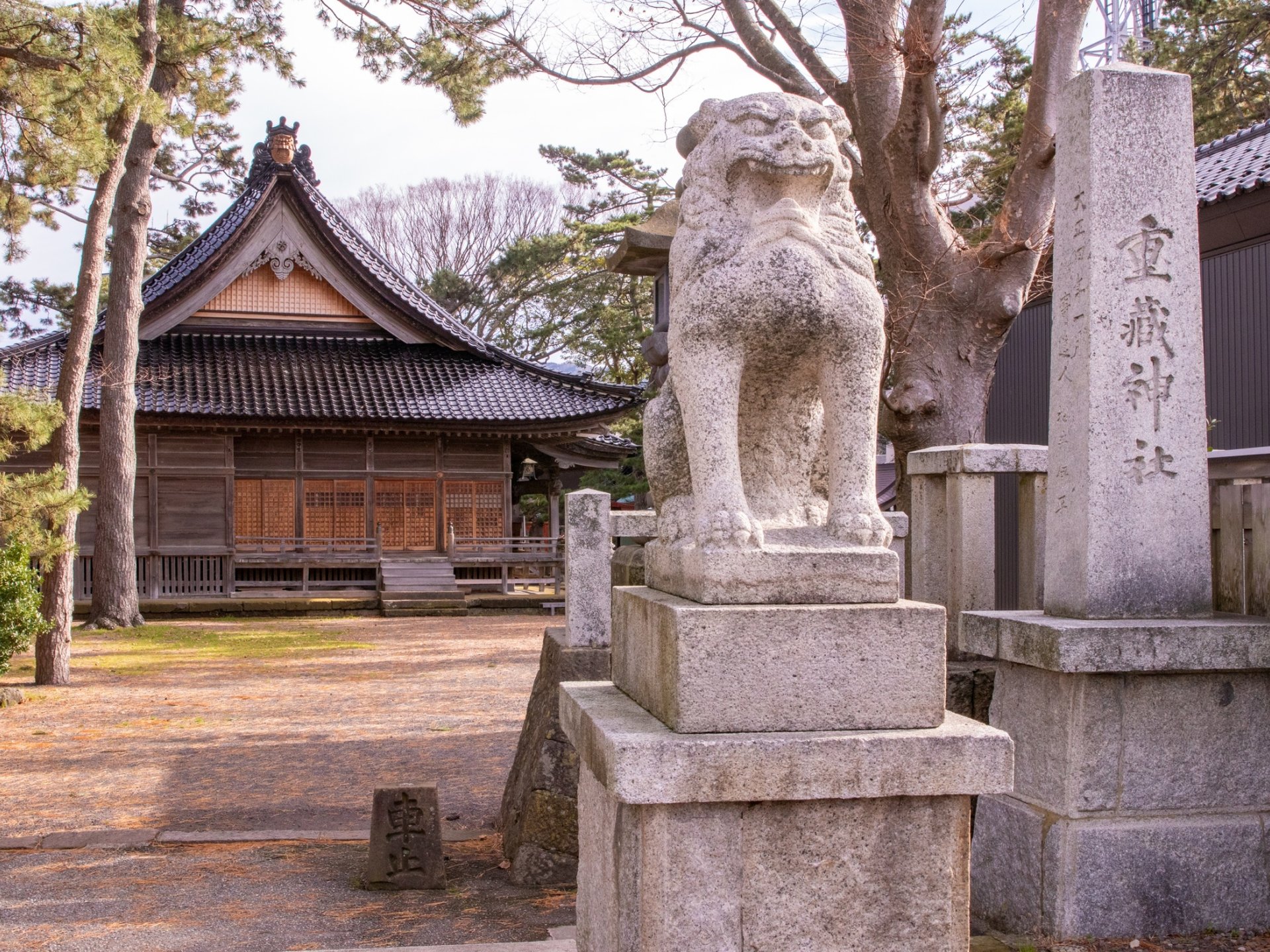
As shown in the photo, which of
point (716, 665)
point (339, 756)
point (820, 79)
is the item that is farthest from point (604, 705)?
point (820, 79)

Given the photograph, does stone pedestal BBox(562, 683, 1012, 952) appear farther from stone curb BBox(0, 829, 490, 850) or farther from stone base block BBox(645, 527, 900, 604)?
stone curb BBox(0, 829, 490, 850)

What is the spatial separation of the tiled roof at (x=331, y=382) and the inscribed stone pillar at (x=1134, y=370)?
54.1 ft

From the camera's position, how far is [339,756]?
8445 millimetres

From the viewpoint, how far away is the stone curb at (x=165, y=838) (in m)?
5.97

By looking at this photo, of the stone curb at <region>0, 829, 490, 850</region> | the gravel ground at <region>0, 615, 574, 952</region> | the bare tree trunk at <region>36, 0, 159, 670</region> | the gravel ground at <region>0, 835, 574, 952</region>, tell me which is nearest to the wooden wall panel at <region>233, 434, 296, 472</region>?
the gravel ground at <region>0, 615, 574, 952</region>

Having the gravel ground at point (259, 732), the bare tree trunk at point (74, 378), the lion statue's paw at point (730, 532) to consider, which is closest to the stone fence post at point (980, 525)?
the lion statue's paw at point (730, 532)

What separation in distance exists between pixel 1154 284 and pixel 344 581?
59.2 feet

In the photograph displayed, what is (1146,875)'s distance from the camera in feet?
11.9

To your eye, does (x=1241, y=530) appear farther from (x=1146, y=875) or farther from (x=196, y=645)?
(x=196, y=645)

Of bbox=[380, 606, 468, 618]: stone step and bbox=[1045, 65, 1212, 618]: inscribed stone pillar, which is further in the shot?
bbox=[380, 606, 468, 618]: stone step

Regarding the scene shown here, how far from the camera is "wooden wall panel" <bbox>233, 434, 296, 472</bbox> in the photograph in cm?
2016

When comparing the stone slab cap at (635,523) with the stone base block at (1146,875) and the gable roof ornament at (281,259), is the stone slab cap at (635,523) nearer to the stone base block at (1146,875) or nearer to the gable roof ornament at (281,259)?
the stone base block at (1146,875)

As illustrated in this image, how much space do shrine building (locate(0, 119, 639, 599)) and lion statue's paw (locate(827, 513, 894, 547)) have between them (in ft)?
56.8

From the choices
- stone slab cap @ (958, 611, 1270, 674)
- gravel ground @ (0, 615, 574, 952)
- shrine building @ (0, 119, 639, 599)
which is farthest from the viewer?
shrine building @ (0, 119, 639, 599)
